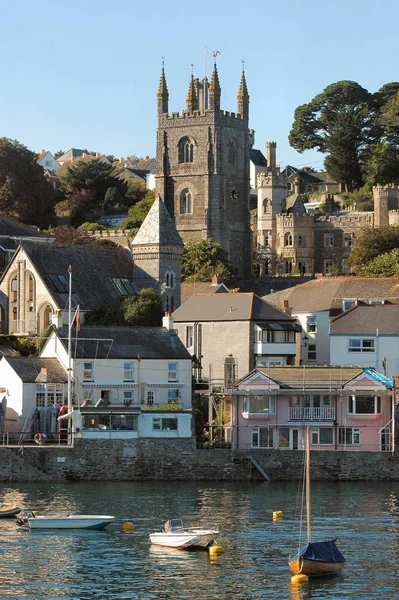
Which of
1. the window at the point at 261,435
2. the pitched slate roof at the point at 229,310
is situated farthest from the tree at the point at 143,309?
the window at the point at 261,435

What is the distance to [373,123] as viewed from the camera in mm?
171125

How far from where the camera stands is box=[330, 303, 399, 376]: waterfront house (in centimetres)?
9450

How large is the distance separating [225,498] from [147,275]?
4343 cm

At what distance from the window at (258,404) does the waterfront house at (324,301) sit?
15.9m

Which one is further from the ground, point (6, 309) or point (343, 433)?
point (6, 309)

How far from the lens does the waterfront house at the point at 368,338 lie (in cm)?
9450

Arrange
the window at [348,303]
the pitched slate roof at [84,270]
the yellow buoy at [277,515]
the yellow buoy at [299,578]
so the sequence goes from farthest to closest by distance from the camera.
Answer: the pitched slate roof at [84,270] < the window at [348,303] < the yellow buoy at [277,515] < the yellow buoy at [299,578]

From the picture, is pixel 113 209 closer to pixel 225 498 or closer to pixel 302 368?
pixel 302 368

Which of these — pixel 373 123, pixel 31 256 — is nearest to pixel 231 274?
pixel 31 256

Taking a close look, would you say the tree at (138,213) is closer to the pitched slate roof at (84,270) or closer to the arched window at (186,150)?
the arched window at (186,150)

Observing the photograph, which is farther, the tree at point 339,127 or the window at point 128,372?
the tree at point 339,127

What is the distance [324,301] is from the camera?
4193 inches

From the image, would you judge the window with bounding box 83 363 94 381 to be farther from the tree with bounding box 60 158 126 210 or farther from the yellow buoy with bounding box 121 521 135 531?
the tree with bounding box 60 158 126 210

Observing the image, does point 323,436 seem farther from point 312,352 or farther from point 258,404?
point 312,352
